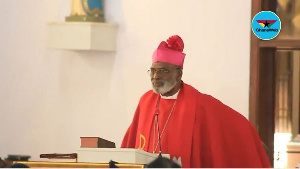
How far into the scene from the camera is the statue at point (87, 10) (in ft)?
29.5

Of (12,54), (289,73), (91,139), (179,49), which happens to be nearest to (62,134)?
(12,54)

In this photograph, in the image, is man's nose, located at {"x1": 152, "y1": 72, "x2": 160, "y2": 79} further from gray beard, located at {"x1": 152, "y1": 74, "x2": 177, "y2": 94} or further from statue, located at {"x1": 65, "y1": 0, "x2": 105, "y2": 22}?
statue, located at {"x1": 65, "y1": 0, "x2": 105, "y2": 22}

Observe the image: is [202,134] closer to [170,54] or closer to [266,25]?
[170,54]

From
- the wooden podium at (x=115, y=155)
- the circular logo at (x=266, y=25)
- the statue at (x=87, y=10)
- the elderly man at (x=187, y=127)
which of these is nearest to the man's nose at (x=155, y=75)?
the elderly man at (x=187, y=127)

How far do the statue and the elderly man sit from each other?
1.34 meters

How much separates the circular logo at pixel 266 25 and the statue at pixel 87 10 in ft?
4.00

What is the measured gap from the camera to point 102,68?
9242 millimetres

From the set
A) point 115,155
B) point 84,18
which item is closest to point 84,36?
point 84,18

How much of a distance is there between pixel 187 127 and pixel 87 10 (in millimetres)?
1945

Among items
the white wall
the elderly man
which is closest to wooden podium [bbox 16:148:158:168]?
the elderly man

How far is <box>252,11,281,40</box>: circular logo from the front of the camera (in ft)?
28.8

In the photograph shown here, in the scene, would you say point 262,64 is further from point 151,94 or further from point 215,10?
point 151,94

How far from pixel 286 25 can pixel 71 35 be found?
1676 millimetres

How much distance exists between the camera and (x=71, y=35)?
9.04m
